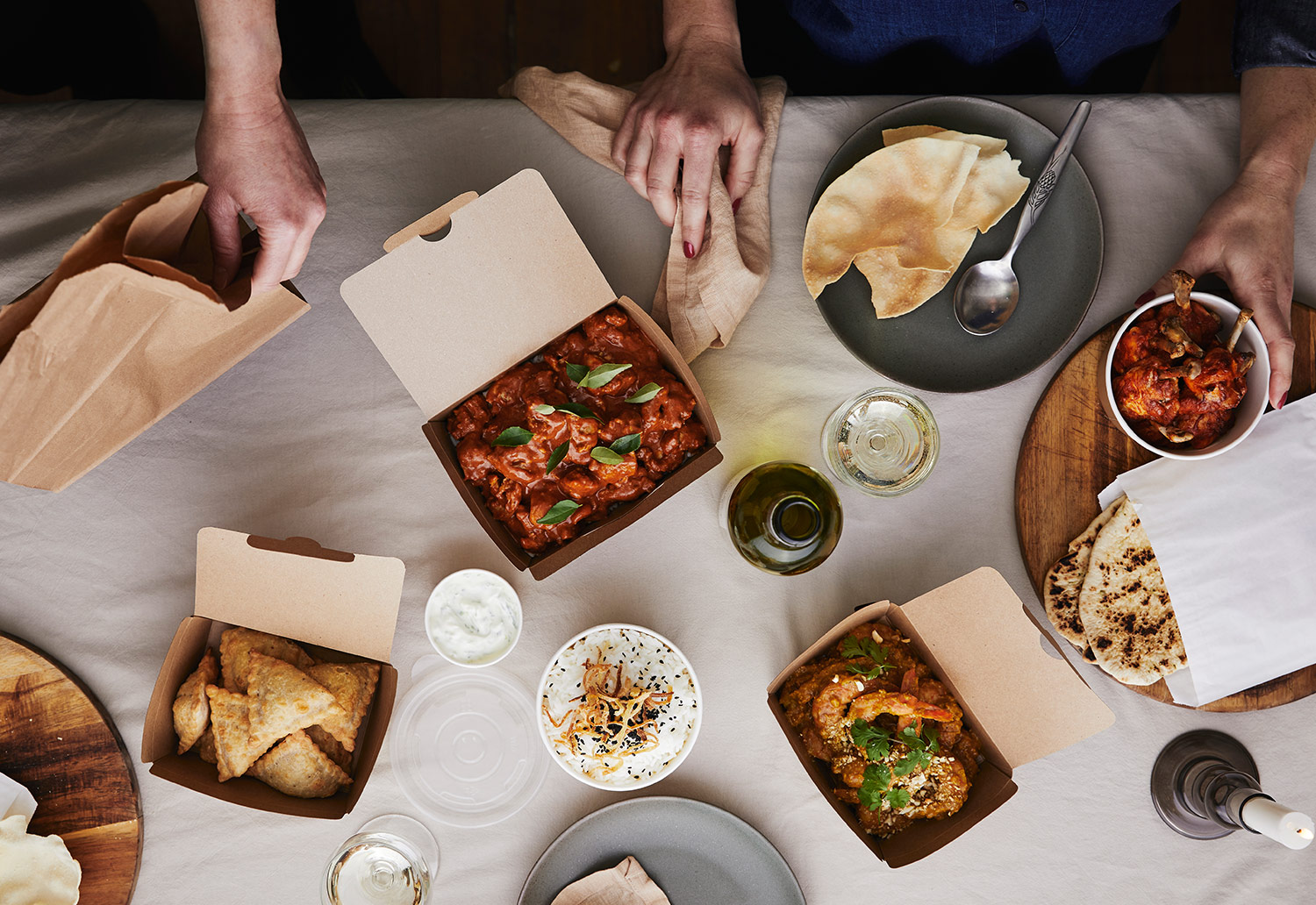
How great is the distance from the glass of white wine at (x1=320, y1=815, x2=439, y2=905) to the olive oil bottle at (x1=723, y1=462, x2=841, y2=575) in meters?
0.87

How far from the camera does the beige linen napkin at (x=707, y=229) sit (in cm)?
156

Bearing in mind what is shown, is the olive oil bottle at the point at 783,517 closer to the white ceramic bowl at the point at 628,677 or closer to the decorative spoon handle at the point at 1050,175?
the white ceramic bowl at the point at 628,677

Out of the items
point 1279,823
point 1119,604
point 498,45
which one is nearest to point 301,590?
point 1119,604

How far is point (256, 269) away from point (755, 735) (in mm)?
1267

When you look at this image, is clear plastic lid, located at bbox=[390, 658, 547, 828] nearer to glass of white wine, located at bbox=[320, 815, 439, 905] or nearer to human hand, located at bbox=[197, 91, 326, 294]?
glass of white wine, located at bbox=[320, 815, 439, 905]

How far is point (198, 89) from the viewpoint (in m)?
2.42

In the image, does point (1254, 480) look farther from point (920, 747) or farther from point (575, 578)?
point (575, 578)

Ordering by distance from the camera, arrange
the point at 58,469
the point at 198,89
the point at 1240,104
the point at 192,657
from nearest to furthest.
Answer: the point at 58,469, the point at 192,657, the point at 1240,104, the point at 198,89

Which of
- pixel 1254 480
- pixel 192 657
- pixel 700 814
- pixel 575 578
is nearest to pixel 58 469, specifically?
pixel 192 657

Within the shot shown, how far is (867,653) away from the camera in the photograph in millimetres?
1491

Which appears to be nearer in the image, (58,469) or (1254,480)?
(58,469)

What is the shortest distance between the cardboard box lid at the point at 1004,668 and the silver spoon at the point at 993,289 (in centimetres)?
48

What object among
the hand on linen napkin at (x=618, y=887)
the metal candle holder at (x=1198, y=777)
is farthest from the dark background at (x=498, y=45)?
the metal candle holder at (x=1198, y=777)

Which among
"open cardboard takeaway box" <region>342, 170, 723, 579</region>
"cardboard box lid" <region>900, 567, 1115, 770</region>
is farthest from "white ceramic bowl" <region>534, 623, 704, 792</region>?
"cardboard box lid" <region>900, 567, 1115, 770</region>
